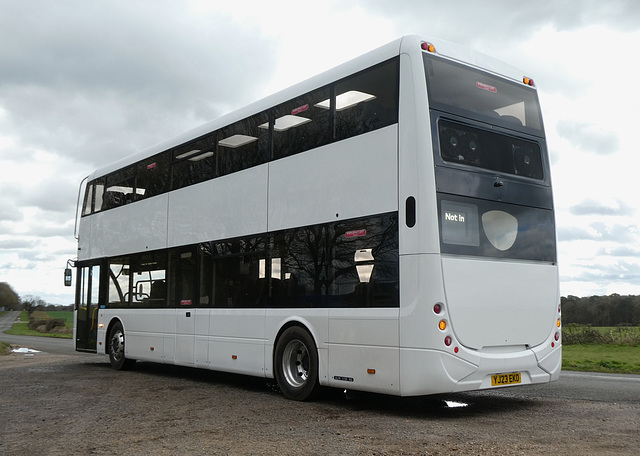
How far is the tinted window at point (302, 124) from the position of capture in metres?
9.84

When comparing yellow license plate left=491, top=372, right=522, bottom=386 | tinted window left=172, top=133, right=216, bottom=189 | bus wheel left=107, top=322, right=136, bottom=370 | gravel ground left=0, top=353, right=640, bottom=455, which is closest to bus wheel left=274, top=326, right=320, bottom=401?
gravel ground left=0, top=353, right=640, bottom=455

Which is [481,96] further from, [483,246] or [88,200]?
[88,200]

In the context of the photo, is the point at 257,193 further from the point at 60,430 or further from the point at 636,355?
the point at 636,355

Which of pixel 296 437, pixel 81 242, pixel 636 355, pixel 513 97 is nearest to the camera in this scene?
pixel 296 437

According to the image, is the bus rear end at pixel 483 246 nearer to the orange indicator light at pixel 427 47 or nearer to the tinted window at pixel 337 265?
the orange indicator light at pixel 427 47

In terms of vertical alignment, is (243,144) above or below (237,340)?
above

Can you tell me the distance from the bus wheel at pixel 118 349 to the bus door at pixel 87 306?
80cm

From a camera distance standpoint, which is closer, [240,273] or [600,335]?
[240,273]

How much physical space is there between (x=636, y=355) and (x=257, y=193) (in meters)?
14.7

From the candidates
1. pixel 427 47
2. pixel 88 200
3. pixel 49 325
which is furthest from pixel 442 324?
pixel 49 325

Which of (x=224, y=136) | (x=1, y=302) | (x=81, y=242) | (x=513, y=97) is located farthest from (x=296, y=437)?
(x=1, y=302)

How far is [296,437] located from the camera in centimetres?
701

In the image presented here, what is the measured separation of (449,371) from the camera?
26.2 feet

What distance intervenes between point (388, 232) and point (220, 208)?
14.0 feet
